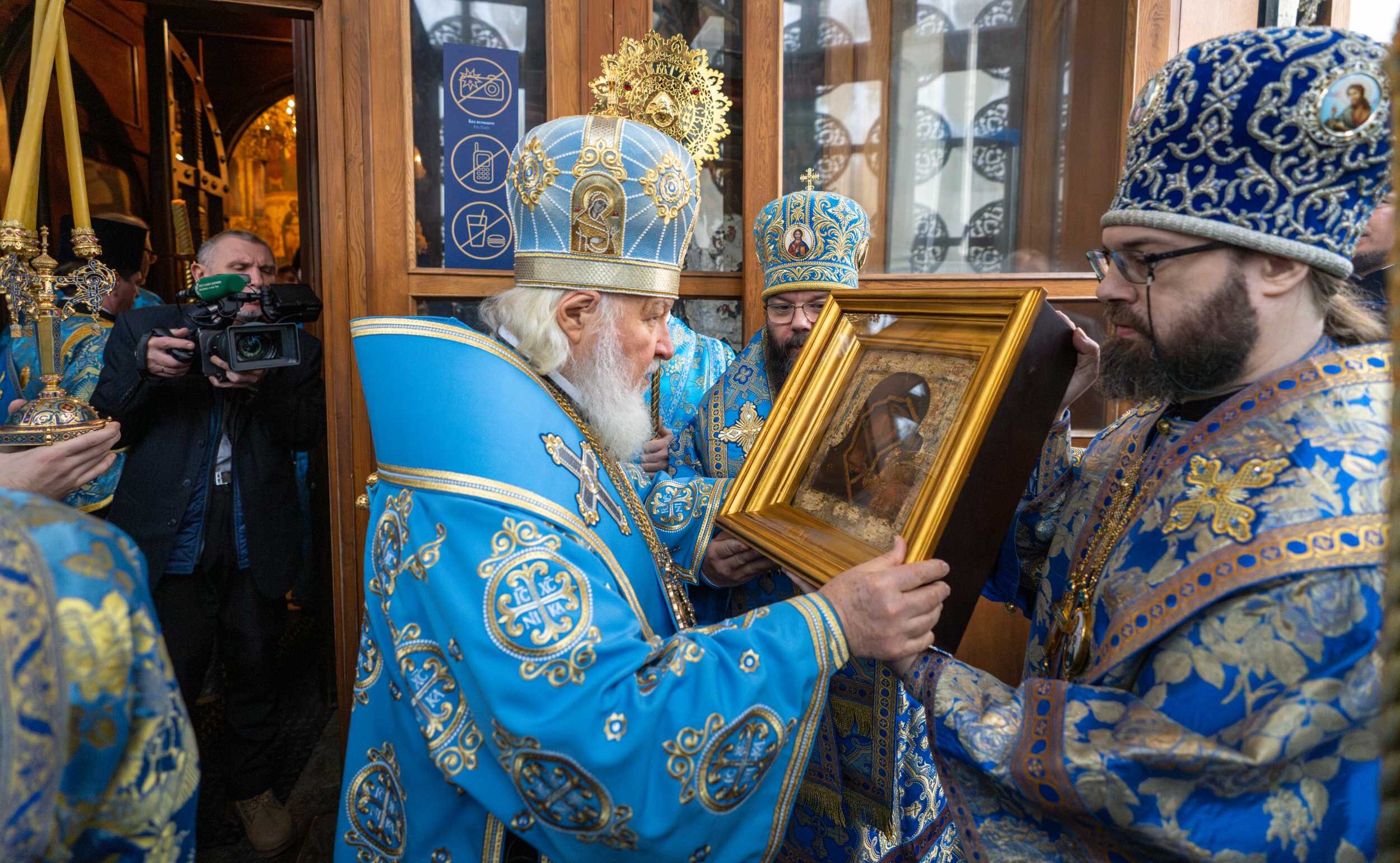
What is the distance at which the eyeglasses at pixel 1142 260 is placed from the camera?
1312 millimetres

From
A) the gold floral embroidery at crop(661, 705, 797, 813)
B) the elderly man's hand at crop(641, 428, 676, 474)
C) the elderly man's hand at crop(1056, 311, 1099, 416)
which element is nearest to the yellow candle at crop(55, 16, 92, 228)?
the elderly man's hand at crop(641, 428, 676, 474)

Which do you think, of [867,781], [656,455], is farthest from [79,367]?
[867,781]

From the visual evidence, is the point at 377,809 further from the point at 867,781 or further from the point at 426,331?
the point at 867,781

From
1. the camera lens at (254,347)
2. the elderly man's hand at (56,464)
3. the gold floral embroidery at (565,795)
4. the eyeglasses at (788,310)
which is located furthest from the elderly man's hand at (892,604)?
the camera lens at (254,347)

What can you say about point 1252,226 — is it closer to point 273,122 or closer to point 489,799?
point 489,799

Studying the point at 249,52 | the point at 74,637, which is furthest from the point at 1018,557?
the point at 249,52

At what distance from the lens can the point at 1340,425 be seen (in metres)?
1.20

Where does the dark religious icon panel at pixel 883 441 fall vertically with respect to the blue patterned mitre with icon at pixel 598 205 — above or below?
below

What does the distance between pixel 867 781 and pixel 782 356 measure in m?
1.42

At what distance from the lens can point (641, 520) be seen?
1.82 m

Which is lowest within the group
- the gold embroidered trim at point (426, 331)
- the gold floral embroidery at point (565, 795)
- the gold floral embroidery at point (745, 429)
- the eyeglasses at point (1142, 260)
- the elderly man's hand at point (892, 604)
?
the gold floral embroidery at point (565, 795)

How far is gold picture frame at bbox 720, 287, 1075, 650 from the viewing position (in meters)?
1.38

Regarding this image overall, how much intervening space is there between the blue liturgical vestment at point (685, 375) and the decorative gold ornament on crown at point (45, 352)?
192cm

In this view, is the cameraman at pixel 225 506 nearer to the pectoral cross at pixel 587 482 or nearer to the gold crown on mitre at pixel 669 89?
the gold crown on mitre at pixel 669 89
